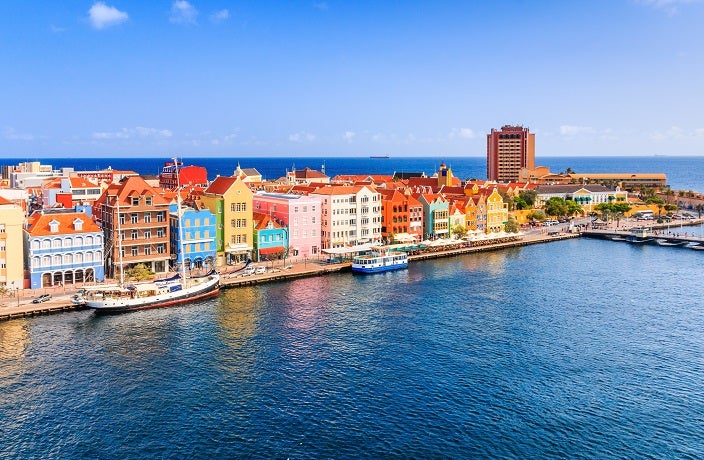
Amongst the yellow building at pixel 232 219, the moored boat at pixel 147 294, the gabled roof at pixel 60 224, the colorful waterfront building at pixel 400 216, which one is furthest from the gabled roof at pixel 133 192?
the colorful waterfront building at pixel 400 216

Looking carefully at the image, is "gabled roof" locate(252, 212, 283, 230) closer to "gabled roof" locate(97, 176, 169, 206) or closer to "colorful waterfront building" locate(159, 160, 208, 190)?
"gabled roof" locate(97, 176, 169, 206)

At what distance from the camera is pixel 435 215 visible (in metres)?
107

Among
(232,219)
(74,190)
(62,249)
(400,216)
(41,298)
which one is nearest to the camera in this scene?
(41,298)

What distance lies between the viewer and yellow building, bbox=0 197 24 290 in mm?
65375

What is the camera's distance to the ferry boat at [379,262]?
277 feet

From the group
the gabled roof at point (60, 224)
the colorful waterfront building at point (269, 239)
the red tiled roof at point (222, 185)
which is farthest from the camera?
the colorful waterfront building at point (269, 239)

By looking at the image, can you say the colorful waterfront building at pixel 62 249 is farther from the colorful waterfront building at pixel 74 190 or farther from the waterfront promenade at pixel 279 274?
the colorful waterfront building at pixel 74 190

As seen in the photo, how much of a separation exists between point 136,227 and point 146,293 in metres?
13.0

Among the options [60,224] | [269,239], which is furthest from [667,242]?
[60,224]

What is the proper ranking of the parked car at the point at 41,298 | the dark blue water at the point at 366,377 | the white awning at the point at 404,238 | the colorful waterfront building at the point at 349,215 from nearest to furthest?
the dark blue water at the point at 366,377
the parked car at the point at 41,298
the colorful waterfront building at the point at 349,215
the white awning at the point at 404,238

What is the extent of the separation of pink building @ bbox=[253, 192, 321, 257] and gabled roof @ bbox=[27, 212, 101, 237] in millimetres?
26955

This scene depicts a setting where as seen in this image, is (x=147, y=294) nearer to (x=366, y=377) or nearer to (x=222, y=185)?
(x=222, y=185)

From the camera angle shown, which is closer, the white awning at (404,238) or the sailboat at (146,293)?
the sailboat at (146,293)

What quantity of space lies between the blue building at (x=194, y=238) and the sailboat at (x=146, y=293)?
7493 millimetres
